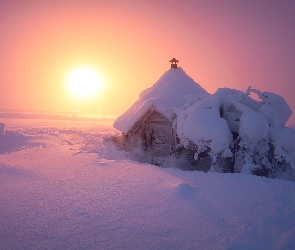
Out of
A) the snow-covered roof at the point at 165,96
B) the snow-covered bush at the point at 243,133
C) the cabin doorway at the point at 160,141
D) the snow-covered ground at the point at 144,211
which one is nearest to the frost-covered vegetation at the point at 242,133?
the snow-covered bush at the point at 243,133

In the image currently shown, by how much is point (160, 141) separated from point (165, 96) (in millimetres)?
2800

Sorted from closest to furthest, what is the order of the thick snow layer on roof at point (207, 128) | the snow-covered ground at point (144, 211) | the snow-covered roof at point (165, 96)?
the snow-covered ground at point (144, 211), the thick snow layer on roof at point (207, 128), the snow-covered roof at point (165, 96)

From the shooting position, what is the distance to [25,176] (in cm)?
742

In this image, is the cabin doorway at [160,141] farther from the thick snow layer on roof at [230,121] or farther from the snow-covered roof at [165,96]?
the thick snow layer on roof at [230,121]

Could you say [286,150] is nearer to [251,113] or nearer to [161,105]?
[251,113]

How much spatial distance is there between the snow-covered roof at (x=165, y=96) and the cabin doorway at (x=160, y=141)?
1113 millimetres

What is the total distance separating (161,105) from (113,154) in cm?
398

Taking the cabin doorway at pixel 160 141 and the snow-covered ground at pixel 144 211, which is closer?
the snow-covered ground at pixel 144 211

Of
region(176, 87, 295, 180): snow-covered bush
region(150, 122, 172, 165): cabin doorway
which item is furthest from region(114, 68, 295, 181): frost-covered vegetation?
region(150, 122, 172, 165): cabin doorway

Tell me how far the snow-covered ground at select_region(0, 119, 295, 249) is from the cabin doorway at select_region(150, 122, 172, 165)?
538cm

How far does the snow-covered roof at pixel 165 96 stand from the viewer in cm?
1252

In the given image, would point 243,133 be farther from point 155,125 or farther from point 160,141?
point 155,125

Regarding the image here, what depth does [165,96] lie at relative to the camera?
13656mm

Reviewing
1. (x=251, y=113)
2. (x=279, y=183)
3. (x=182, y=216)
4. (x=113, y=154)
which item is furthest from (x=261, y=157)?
(x=113, y=154)
